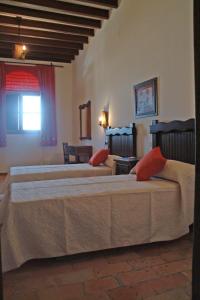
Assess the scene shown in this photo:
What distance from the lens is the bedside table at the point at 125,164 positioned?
3.59m

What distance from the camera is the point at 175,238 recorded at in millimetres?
2363

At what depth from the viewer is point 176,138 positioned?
3.01 m

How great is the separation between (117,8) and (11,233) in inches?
164

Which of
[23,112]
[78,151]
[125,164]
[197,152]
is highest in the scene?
[23,112]

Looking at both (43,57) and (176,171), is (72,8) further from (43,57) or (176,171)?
(176,171)

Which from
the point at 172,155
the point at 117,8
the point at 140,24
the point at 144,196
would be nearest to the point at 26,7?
the point at 117,8

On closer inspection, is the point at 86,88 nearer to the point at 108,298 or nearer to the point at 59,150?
the point at 59,150

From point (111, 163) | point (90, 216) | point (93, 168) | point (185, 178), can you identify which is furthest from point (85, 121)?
point (90, 216)

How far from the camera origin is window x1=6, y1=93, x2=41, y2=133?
7129 millimetres

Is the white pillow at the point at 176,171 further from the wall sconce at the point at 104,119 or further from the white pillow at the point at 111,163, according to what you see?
the wall sconce at the point at 104,119

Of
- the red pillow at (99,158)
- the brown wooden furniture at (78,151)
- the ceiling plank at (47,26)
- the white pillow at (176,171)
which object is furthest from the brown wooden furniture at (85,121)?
the white pillow at (176,171)

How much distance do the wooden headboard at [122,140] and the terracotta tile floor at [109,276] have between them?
2.04 metres

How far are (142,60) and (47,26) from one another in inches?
98.7

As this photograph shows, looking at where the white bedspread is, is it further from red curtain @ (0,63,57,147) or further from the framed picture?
red curtain @ (0,63,57,147)
